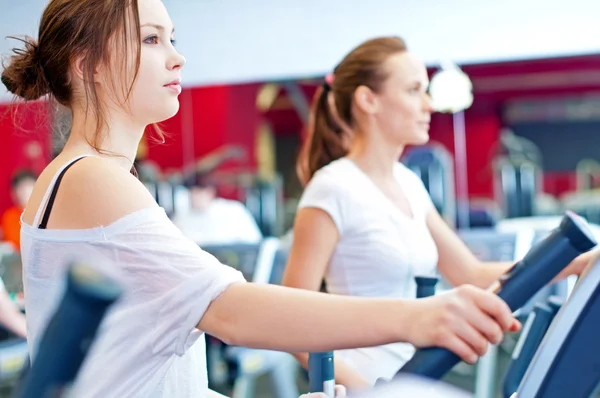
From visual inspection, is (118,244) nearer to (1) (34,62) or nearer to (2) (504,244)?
(1) (34,62)

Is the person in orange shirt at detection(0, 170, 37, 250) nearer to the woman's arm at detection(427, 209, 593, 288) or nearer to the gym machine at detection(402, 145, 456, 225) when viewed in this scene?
the gym machine at detection(402, 145, 456, 225)

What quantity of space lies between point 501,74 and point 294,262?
9.65ft

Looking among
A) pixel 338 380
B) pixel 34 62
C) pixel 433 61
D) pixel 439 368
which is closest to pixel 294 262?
pixel 338 380

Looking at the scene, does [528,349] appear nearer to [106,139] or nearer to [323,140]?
[106,139]

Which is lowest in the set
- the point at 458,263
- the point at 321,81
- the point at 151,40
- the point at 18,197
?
the point at 18,197

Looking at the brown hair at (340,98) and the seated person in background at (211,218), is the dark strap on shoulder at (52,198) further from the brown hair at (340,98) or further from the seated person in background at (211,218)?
the seated person in background at (211,218)

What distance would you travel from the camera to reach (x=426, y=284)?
1142 mm

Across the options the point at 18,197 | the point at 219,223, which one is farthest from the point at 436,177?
the point at 18,197

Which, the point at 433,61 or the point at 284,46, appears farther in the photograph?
the point at 284,46

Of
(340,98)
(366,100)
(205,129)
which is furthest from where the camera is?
(205,129)

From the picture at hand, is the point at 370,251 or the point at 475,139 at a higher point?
the point at 370,251

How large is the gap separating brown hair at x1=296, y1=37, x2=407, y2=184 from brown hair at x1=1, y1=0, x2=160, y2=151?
104 centimetres

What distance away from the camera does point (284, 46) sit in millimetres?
4336

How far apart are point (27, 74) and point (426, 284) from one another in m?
0.67
